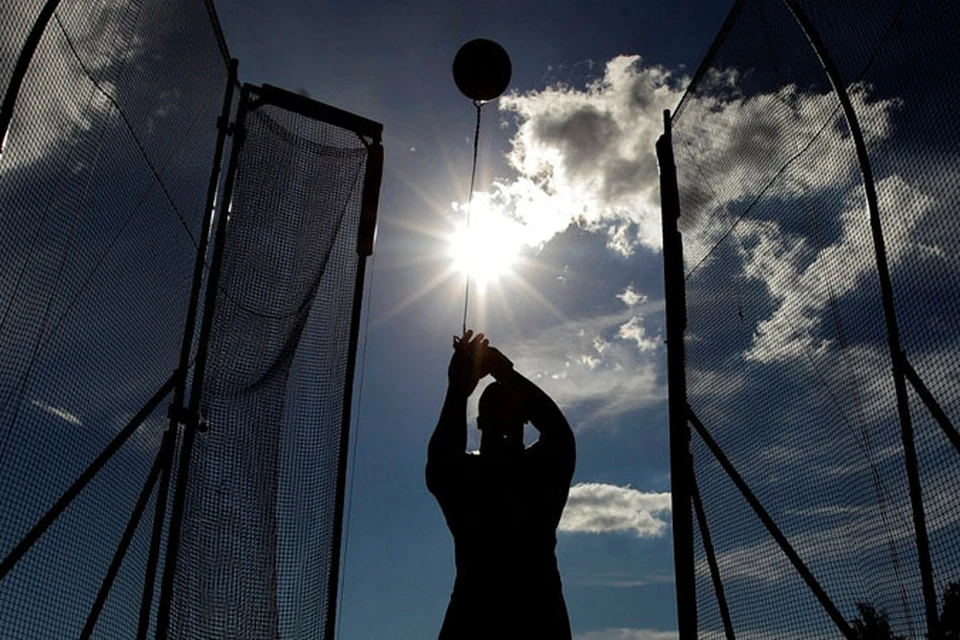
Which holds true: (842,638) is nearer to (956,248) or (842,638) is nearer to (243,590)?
(956,248)

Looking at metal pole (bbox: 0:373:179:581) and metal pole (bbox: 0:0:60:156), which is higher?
metal pole (bbox: 0:0:60:156)

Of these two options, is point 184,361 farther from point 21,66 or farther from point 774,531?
point 774,531

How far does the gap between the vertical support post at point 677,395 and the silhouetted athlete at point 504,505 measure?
2299 mm

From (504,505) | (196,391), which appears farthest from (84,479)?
(504,505)

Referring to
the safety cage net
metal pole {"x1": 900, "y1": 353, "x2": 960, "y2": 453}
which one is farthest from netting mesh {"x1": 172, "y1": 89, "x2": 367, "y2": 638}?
metal pole {"x1": 900, "y1": 353, "x2": 960, "y2": 453}

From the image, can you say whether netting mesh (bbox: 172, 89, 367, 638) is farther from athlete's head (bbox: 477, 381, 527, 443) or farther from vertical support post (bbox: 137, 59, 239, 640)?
athlete's head (bbox: 477, 381, 527, 443)

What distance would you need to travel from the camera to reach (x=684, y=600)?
5.04 meters

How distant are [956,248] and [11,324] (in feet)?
14.4

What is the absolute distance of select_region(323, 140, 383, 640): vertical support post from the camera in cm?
574

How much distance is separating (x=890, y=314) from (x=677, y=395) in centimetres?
140

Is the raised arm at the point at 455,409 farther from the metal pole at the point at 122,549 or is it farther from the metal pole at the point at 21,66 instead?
the metal pole at the point at 122,549

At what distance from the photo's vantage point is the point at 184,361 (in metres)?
5.35

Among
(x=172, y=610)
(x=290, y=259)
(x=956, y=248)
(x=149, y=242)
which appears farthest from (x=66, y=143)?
(x=956, y=248)

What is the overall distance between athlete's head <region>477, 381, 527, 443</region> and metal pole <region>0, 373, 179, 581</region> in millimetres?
2378
